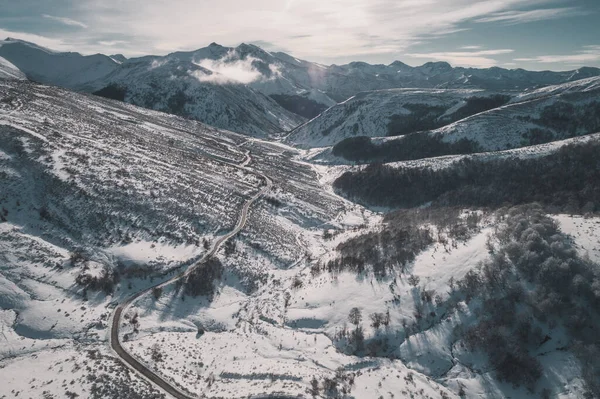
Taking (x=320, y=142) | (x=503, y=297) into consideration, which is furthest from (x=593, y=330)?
(x=320, y=142)

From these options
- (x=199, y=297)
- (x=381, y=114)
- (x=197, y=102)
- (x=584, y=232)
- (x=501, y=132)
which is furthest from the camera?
(x=197, y=102)

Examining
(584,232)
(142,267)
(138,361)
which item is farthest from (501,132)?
(138,361)

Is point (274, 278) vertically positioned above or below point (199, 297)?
below

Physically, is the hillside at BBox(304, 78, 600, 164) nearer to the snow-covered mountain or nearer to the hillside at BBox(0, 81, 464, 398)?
the snow-covered mountain

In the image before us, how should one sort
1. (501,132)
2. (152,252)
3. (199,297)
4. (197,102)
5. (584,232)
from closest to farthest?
(584,232) < (199,297) < (152,252) < (501,132) < (197,102)

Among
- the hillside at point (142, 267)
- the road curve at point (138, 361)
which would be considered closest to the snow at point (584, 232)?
the hillside at point (142, 267)

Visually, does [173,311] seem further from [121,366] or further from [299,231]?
[299,231]

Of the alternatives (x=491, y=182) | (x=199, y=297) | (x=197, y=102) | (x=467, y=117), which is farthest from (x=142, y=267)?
(x=197, y=102)

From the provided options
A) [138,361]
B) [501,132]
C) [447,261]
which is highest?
[501,132]

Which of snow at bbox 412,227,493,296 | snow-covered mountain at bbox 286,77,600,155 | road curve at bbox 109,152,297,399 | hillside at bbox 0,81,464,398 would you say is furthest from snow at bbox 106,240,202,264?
snow-covered mountain at bbox 286,77,600,155

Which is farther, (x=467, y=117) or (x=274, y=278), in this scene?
(x=467, y=117)

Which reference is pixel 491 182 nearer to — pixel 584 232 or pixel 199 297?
pixel 584 232
